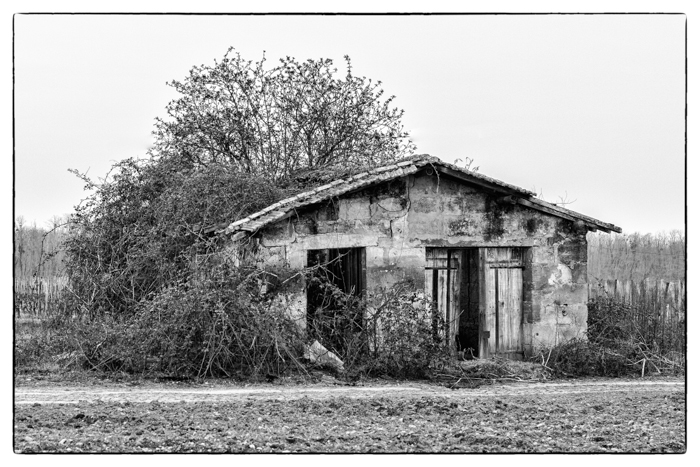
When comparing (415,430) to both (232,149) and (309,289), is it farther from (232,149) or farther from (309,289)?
(232,149)

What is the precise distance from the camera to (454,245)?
572 inches

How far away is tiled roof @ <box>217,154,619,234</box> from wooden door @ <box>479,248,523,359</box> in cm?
107

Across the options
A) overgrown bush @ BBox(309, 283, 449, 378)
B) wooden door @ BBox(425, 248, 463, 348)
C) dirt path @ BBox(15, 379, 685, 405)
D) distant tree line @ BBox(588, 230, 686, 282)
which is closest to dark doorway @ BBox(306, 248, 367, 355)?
overgrown bush @ BBox(309, 283, 449, 378)

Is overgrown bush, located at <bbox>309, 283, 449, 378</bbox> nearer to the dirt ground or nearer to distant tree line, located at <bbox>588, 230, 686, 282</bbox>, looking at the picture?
the dirt ground

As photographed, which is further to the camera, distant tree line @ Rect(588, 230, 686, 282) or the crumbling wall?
distant tree line @ Rect(588, 230, 686, 282)

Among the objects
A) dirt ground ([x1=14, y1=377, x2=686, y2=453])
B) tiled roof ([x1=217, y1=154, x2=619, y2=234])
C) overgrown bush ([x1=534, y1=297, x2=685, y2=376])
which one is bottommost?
dirt ground ([x1=14, y1=377, x2=686, y2=453])

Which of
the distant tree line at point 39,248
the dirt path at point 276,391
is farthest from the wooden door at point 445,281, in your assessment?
the distant tree line at point 39,248

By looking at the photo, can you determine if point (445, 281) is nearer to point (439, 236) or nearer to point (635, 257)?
point (439, 236)

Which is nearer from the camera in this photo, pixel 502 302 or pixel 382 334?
pixel 382 334

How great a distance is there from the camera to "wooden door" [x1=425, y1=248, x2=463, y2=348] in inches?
576

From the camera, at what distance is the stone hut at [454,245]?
13.6 meters

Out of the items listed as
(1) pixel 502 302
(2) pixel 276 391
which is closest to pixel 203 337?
(2) pixel 276 391

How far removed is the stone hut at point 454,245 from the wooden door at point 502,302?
17 mm

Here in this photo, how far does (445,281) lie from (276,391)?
14.7 feet
